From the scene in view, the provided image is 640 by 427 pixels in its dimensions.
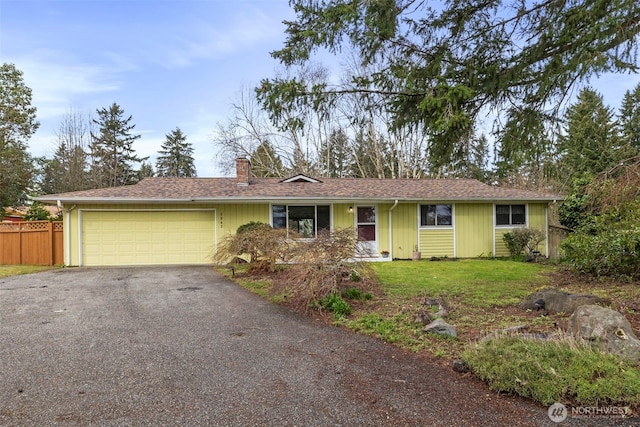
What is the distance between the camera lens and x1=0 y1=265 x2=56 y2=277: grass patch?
34.2 feet

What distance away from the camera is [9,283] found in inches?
345

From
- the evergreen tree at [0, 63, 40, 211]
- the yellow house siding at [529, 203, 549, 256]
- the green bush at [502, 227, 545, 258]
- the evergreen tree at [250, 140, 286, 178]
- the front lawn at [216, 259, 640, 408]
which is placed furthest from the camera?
the evergreen tree at [250, 140, 286, 178]

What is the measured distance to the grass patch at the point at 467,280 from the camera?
264 inches

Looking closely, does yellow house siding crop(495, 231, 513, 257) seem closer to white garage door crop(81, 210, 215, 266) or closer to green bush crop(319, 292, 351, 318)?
green bush crop(319, 292, 351, 318)

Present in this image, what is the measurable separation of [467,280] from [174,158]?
118ft

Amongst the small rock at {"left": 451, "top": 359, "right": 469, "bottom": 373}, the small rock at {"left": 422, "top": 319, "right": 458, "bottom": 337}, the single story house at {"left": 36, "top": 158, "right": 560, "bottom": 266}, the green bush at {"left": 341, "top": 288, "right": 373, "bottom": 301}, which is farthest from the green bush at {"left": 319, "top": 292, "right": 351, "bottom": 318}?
the single story house at {"left": 36, "top": 158, "right": 560, "bottom": 266}

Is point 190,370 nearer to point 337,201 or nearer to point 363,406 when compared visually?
point 363,406

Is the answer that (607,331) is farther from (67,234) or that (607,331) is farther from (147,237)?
(67,234)

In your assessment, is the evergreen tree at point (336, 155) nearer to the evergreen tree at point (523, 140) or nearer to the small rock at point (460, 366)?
the evergreen tree at point (523, 140)

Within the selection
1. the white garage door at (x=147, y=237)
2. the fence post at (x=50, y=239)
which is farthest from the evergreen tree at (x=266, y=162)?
the fence post at (x=50, y=239)

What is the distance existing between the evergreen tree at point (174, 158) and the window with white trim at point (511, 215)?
32.6 m

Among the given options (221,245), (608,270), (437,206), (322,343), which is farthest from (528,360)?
(437,206)

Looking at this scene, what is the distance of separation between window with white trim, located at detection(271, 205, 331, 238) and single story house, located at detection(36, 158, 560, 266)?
0.12 ft

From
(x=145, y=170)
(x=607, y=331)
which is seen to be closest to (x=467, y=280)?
(x=607, y=331)
